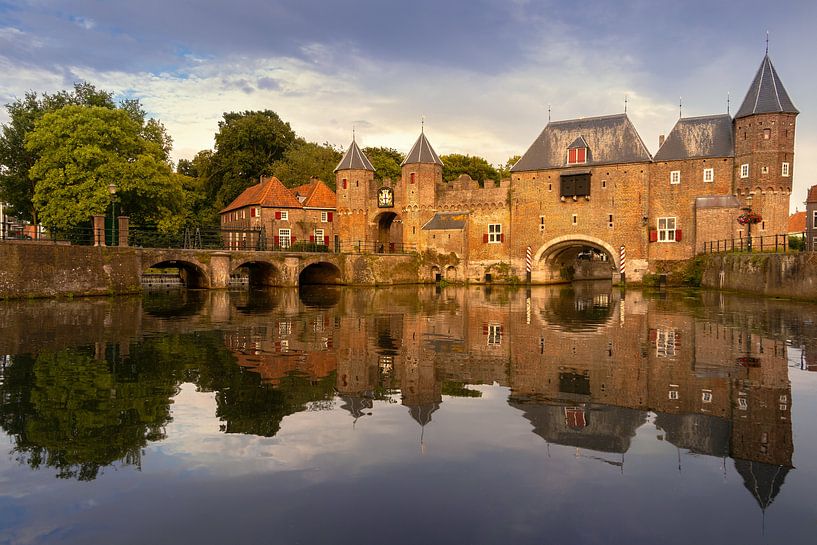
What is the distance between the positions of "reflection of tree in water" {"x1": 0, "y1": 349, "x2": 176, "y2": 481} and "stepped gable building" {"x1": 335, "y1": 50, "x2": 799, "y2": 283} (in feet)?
114

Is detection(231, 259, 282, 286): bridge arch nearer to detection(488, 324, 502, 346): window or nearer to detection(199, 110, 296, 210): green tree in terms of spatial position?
detection(199, 110, 296, 210): green tree

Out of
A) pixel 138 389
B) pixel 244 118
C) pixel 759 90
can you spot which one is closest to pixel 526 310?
pixel 138 389

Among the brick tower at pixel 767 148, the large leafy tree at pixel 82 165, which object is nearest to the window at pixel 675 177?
the brick tower at pixel 767 148

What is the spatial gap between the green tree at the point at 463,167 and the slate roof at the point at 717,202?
26.5m

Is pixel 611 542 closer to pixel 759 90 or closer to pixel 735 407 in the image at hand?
pixel 735 407

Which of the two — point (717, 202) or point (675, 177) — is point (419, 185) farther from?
point (717, 202)

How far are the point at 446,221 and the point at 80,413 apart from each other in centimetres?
3786

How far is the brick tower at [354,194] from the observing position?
4603 centimetres

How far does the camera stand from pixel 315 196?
4934 centimetres

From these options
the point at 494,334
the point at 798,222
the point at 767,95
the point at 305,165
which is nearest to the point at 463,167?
the point at 305,165

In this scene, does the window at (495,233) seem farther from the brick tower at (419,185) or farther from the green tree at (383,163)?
the green tree at (383,163)

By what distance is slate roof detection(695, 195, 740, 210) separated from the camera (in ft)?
118

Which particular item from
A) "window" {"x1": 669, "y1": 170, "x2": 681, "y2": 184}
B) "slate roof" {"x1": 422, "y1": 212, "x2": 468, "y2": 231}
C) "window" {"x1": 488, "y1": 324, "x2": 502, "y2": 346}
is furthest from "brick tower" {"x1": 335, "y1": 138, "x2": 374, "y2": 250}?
"window" {"x1": 488, "y1": 324, "x2": 502, "y2": 346}

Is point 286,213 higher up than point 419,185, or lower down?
lower down
